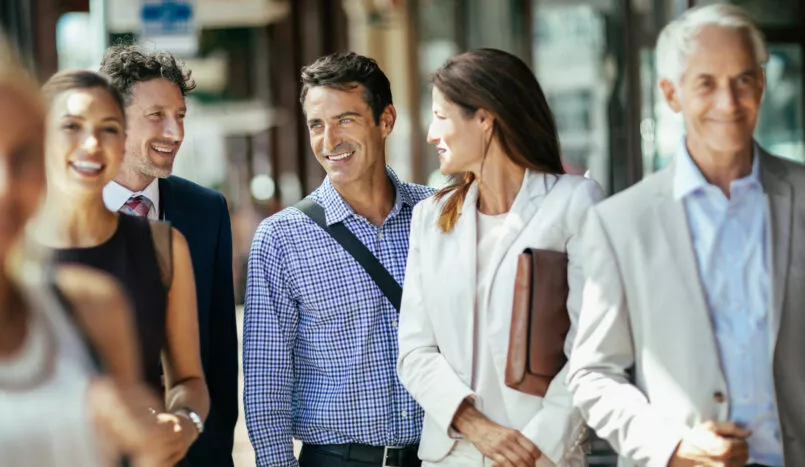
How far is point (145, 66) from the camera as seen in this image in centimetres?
326

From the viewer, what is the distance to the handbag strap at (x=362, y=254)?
135 inches

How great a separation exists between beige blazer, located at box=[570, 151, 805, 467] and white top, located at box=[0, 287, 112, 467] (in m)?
1.47

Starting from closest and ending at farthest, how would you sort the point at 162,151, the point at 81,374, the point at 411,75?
the point at 81,374 → the point at 162,151 → the point at 411,75

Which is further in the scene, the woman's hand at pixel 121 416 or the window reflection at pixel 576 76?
the window reflection at pixel 576 76

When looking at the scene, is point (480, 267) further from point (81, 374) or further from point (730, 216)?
point (81, 374)

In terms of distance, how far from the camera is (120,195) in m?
3.31

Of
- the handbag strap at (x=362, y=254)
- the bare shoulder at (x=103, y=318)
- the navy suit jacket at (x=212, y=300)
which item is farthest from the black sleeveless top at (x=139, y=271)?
the handbag strap at (x=362, y=254)

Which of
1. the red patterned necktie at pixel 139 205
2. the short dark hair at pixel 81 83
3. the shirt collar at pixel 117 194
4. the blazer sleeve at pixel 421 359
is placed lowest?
the blazer sleeve at pixel 421 359

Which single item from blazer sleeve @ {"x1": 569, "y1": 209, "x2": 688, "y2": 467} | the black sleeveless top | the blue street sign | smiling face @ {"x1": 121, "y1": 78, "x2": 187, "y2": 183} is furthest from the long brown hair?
the blue street sign

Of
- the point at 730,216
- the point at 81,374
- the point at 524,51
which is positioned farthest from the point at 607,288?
the point at 524,51

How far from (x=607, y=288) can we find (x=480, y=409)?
57 cm

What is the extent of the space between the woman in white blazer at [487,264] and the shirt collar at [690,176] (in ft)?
1.35

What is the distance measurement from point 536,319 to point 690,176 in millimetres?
564

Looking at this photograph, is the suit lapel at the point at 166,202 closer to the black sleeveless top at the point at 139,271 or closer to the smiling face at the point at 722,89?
the black sleeveless top at the point at 139,271
